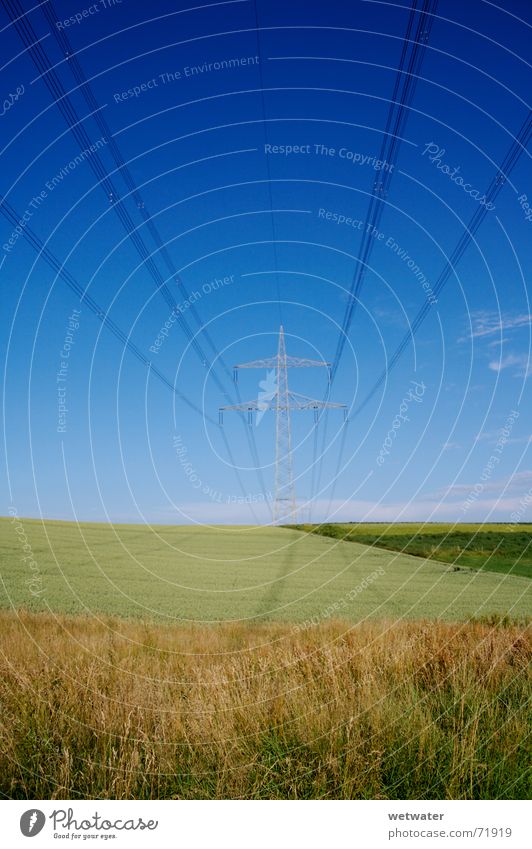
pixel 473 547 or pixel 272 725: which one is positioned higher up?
pixel 272 725

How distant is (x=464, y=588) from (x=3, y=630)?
17.6m

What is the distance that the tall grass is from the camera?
4.05 m

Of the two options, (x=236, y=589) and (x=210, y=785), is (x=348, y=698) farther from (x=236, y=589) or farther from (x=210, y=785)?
(x=236, y=589)

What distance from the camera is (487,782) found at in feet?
13.3

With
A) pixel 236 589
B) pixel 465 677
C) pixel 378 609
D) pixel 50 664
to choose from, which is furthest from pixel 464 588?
pixel 50 664
